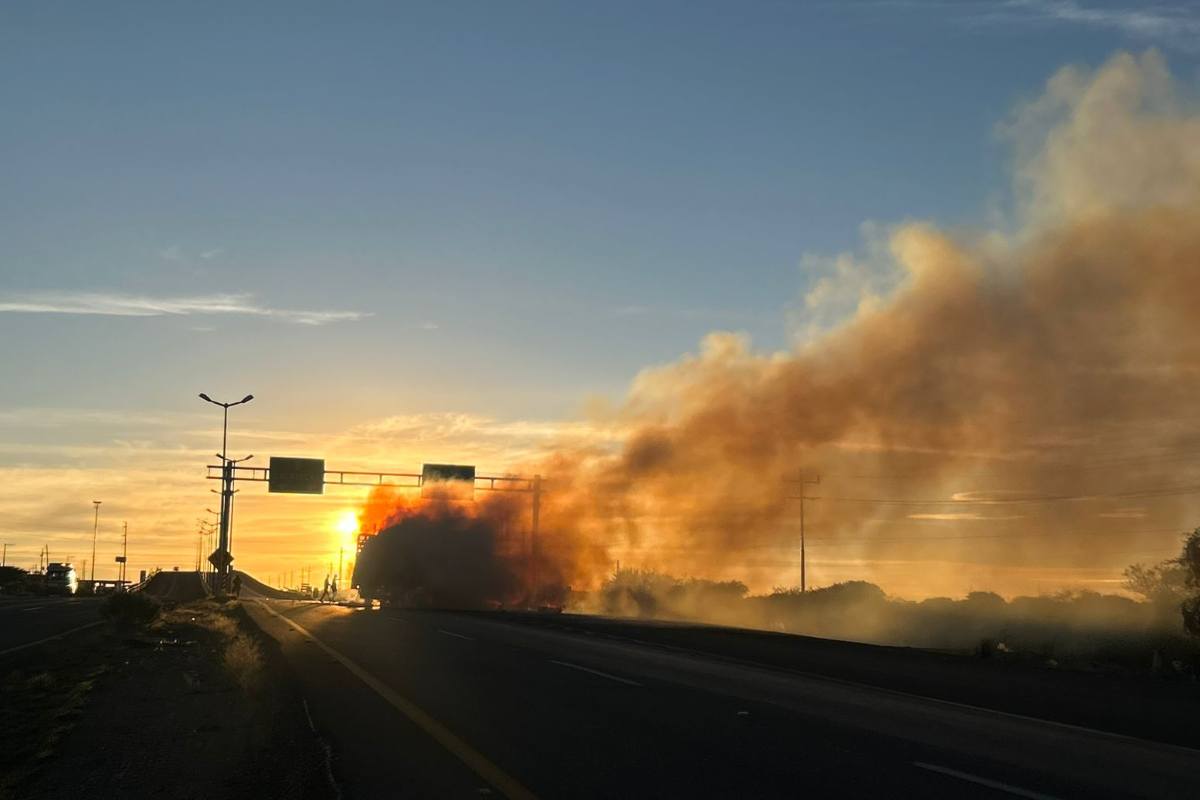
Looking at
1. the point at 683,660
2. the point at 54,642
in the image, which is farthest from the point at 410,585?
the point at 683,660

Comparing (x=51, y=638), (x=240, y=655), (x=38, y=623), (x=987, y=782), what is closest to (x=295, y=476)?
(x=38, y=623)

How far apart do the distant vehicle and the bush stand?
172ft

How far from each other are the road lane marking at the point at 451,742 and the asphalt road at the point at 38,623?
13.1 m

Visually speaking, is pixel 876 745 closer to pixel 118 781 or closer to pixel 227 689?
pixel 118 781

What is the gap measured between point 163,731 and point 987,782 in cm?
891

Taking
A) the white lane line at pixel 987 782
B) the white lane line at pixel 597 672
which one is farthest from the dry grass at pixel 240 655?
the white lane line at pixel 987 782

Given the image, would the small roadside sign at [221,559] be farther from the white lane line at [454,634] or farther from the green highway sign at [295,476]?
the white lane line at [454,634]

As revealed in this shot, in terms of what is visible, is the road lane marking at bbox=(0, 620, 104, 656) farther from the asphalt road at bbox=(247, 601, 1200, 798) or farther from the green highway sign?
the green highway sign

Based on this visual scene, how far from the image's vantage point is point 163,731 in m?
12.7

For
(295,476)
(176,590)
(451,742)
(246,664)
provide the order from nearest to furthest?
1. (451,742)
2. (246,664)
3. (295,476)
4. (176,590)

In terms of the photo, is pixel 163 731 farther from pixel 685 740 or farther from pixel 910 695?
pixel 910 695

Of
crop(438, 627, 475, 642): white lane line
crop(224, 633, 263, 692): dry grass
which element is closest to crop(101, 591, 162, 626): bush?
crop(438, 627, 475, 642): white lane line

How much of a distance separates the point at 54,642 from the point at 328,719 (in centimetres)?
1985

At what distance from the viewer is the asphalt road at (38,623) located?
98.9 feet
